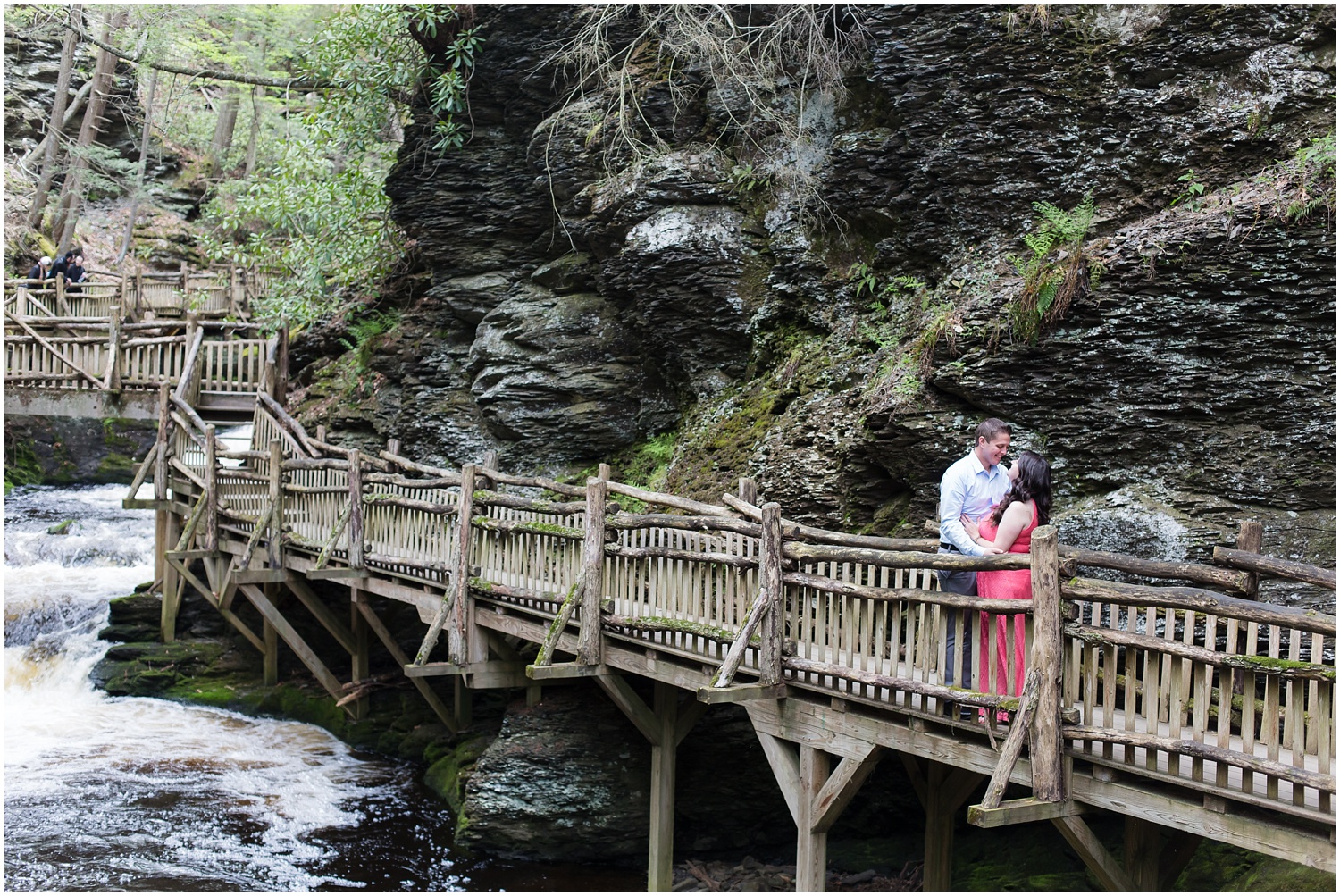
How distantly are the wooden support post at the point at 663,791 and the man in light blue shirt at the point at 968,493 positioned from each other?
3.62m

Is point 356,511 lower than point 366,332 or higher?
lower

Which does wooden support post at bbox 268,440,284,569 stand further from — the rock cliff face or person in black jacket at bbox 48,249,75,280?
person in black jacket at bbox 48,249,75,280

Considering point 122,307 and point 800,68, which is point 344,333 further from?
point 800,68

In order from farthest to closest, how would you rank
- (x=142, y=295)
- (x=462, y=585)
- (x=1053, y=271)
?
1. (x=142, y=295)
2. (x=462, y=585)
3. (x=1053, y=271)

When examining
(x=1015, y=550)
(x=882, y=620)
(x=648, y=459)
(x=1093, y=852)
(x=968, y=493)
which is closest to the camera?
(x=1093, y=852)

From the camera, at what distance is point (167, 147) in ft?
115

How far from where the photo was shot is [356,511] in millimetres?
12727

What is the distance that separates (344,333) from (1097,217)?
1363 centimetres

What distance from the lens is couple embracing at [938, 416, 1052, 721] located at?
6.43 meters

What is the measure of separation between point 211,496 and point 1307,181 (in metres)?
14.1

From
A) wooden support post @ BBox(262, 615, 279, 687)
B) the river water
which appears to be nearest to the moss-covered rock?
the river water

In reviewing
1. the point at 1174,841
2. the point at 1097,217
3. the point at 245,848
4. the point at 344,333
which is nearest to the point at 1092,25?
the point at 1097,217

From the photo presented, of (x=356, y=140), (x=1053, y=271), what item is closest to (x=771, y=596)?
(x=1053, y=271)

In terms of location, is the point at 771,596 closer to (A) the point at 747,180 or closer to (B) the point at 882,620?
A: (B) the point at 882,620
